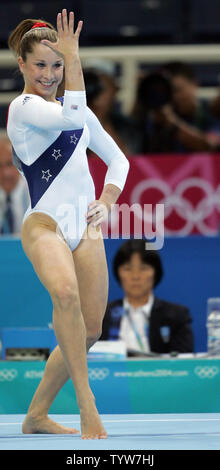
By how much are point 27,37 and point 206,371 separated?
2.11 m

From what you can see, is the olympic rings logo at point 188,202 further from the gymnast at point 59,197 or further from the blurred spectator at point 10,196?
the gymnast at point 59,197

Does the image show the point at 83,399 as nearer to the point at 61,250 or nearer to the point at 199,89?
the point at 61,250

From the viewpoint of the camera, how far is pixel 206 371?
4625mm

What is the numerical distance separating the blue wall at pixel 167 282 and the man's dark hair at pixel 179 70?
183cm

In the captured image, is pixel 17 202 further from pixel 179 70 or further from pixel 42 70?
pixel 42 70

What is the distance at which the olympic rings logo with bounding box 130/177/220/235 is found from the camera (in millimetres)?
6906

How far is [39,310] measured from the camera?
5973 mm

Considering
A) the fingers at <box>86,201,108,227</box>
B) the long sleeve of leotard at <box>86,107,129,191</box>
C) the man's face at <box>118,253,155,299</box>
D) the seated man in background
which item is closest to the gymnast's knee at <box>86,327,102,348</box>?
the fingers at <box>86,201,108,227</box>

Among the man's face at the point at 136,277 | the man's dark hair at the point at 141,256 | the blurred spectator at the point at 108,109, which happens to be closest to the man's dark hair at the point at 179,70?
the blurred spectator at the point at 108,109

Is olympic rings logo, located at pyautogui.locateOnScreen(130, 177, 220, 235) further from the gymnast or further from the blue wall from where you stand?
the gymnast

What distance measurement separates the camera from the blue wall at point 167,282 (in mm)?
5973

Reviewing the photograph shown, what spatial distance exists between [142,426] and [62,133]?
1.31 m

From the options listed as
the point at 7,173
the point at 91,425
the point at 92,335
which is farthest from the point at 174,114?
the point at 91,425

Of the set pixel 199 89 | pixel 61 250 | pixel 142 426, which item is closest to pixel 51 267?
pixel 61 250
